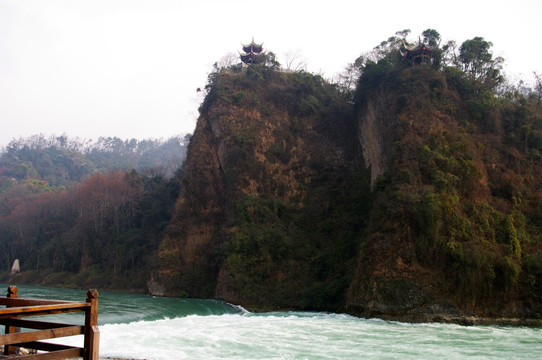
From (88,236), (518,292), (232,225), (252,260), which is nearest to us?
(518,292)

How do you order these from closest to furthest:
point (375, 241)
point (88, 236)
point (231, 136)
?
point (375, 241)
point (231, 136)
point (88, 236)

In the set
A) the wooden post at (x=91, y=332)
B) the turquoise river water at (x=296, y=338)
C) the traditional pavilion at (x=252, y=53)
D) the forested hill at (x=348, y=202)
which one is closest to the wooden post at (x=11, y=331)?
the wooden post at (x=91, y=332)

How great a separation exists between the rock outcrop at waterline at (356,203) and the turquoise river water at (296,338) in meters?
2.72

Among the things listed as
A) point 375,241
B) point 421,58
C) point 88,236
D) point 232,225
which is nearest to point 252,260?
point 232,225

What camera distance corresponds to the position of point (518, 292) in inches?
835

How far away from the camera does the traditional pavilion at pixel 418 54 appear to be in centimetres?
3316

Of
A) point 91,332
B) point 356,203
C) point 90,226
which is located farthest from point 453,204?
point 90,226

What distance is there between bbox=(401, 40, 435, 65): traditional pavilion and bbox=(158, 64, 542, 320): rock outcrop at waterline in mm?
1633

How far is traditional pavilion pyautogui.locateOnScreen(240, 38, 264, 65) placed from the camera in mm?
44628

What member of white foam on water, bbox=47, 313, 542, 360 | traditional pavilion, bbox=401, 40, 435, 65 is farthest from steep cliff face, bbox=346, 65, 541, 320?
traditional pavilion, bbox=401, 40, 435, 65

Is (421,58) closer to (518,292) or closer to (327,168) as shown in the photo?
(327,168)

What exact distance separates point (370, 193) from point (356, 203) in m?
1.28

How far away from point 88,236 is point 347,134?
95.1 ft

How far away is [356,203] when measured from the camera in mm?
32375
